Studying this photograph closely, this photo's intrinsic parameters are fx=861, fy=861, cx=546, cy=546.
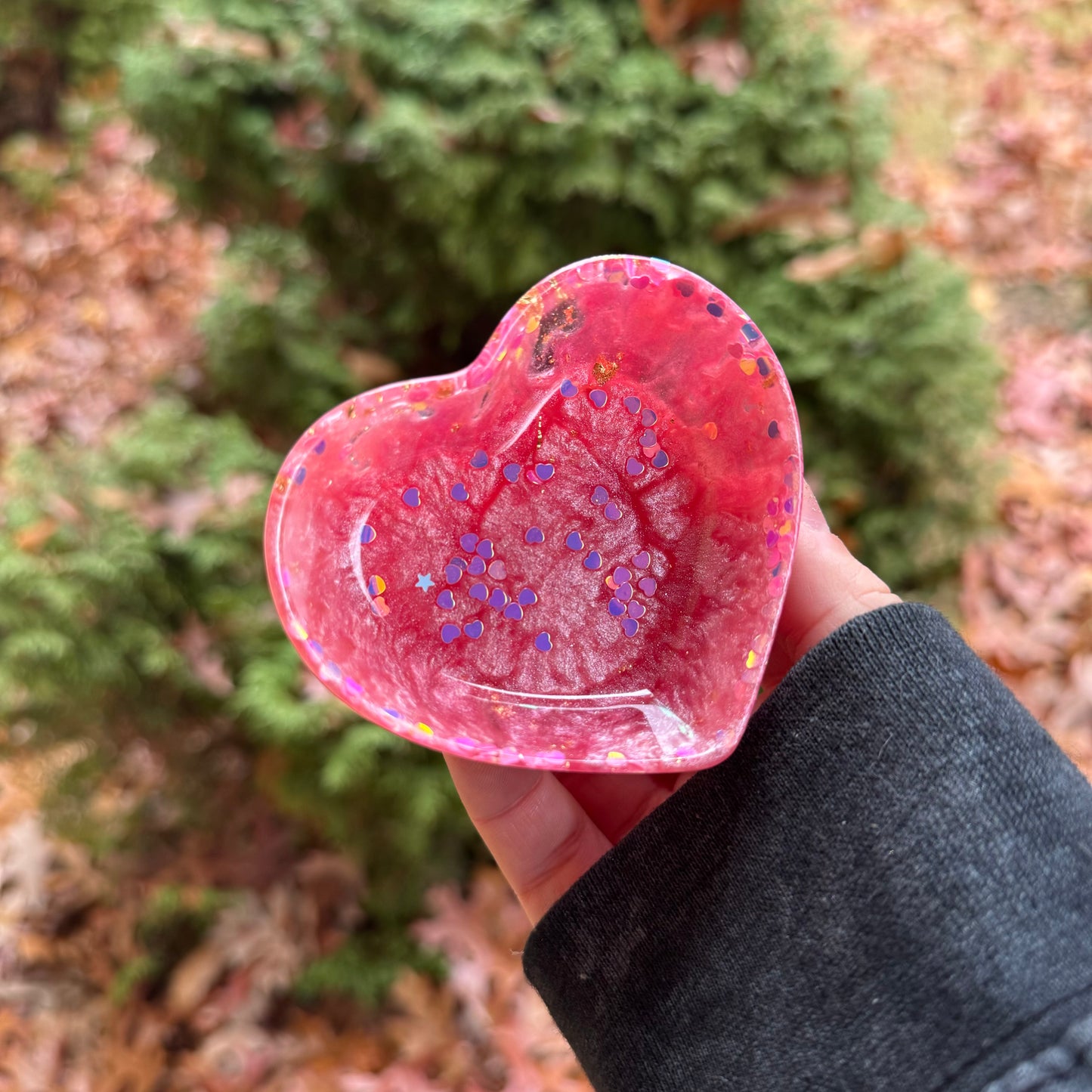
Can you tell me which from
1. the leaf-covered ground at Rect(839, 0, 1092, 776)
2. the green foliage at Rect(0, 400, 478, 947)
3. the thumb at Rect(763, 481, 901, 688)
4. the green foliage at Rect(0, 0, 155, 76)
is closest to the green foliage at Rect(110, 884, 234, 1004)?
the green foliage at Rect(0, 400, 478, 947)

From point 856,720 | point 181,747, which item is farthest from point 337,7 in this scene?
point 856,720

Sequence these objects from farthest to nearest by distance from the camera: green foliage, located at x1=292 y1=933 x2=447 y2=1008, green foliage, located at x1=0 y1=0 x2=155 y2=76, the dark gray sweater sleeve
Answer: green foliage, located at x1=0 y1=0 x2=155 y2=76, green foliage, located at x1=292 y1=933 x2=447 y2=1008, the dark gray sweater sleeve

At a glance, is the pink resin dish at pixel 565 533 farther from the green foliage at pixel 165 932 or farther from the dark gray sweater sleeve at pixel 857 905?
the green foliage at pixel 165 932

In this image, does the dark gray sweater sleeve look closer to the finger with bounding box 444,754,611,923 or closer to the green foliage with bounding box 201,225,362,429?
the finger with bounding box 444,754,611,923

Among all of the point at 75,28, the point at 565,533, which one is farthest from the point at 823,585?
the point at 75,28

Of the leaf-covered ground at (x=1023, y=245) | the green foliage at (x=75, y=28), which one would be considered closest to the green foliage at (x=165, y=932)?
the leaf-covered ground at (x=1023, y=245)

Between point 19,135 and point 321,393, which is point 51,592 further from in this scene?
point 19,135
